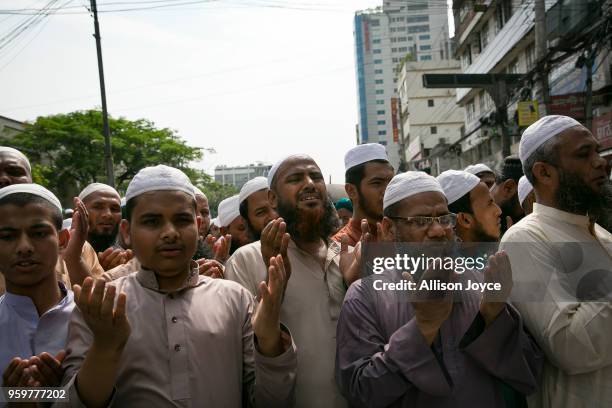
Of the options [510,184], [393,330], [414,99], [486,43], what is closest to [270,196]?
[393,330]

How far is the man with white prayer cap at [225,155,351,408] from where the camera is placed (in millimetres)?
2410

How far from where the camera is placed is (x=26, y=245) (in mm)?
2164

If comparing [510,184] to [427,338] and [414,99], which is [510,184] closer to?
[427,338]

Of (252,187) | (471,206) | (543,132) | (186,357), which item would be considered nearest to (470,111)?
(252,187)

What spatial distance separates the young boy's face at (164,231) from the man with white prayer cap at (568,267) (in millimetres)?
1342

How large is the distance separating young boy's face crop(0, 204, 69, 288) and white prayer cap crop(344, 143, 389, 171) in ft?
7.06

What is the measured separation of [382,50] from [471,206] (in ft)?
398

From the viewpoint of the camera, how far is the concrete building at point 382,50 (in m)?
110

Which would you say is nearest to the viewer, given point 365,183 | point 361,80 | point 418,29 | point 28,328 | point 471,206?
point 28,328

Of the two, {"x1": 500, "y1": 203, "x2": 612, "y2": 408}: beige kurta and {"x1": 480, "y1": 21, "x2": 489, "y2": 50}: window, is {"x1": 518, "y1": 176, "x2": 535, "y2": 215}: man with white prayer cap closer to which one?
{"x1": 500, "y1": 203, "x2": 612, "y2": 408}: beige kurta

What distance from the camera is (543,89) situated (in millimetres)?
12359

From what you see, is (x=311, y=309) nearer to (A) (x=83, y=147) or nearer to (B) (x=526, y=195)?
(B) (x=526, y=195)

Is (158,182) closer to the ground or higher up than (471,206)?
higher up

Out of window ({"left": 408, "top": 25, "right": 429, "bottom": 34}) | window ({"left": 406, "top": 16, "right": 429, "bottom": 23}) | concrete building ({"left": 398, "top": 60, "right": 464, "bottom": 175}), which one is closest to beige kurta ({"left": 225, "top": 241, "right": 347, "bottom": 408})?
concrete building ({"left": 398, "top": 60, "right": 464, "bottom": 175})
